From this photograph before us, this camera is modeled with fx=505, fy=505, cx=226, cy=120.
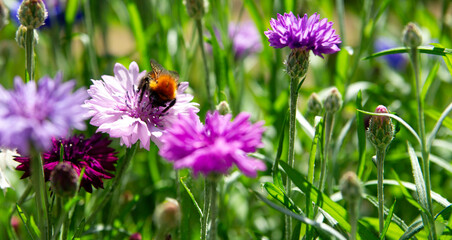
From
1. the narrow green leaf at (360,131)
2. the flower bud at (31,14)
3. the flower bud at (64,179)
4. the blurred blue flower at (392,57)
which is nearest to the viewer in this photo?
the flower bud at (64,179)

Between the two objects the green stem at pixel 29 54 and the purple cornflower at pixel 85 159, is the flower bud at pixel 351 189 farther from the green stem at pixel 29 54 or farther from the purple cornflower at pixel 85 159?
the green stem at pixel 29 54

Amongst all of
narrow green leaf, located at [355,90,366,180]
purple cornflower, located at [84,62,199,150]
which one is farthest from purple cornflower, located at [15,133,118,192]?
narrow green leaf, located at [355,90,366,180]

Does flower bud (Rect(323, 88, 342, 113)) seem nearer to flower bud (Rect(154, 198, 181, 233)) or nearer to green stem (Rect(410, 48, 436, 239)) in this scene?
green stem (Rect(410, 48, 436, 239))

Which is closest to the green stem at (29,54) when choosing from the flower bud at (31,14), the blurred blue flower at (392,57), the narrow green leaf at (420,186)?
the flower bud at (31,14)

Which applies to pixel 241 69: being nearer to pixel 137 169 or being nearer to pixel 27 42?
pixel 137 169

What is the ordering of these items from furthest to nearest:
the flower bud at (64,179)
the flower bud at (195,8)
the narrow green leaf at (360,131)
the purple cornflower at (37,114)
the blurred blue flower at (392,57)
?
1. the blurred blue flower at (392,57)
2. the flower bud at (195,8)
3. the narrow green leaf at (360,131)
4. the flower bud at (64,179)
5. the purple cornflower at (37,114)

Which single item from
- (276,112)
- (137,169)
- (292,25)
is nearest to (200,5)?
(292,25)

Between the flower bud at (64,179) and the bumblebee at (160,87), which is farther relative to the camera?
the bumblebee at (160,87)

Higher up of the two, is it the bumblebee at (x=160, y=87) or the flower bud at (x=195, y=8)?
the flower bud at (x=195, y=8)
